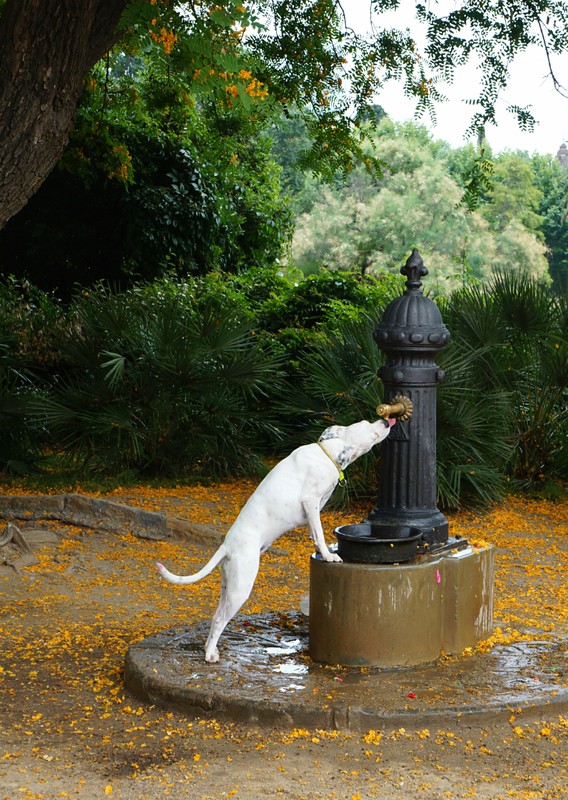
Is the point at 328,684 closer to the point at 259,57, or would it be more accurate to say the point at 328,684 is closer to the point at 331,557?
the point at 331,557

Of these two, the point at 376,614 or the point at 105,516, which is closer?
the point at 376,614

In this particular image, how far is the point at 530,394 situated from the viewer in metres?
10.4

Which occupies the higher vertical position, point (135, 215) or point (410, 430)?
point (135, 215)

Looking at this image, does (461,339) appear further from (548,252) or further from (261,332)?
(548,252)

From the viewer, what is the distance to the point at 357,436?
4855 mm

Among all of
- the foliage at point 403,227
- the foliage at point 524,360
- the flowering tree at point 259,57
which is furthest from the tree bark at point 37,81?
the foliage at point 403,227

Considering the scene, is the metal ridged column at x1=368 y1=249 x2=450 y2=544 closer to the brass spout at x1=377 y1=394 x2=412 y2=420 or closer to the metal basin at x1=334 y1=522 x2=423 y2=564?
the brass spout at x1=377 y1=394 x2=412 y2=420

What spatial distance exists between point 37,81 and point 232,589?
3.99 meters

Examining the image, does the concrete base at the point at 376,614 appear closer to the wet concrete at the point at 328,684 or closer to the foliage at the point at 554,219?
the wet concrete at the point at 328,684

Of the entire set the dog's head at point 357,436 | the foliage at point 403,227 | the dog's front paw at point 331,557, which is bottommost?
the dog's front paw at point 331,557

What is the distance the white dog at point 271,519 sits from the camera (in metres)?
4.60

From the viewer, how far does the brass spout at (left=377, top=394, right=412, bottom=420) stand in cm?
491

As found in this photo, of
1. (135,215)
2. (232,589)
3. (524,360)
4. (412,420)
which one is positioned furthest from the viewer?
(135,215)

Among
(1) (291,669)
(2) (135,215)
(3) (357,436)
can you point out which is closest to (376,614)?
(1) (291,669)
